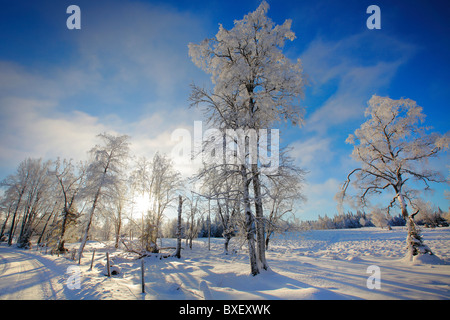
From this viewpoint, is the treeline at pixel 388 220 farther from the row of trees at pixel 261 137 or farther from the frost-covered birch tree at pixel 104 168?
the frost-covered birch tree at pixel 104 168

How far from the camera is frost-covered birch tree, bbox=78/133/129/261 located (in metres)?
15.8

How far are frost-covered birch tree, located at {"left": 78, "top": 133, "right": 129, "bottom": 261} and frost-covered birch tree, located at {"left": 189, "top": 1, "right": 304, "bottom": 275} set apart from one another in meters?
12.9

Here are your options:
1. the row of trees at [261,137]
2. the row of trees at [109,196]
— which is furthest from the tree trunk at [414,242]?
the row of trees at [109,196]

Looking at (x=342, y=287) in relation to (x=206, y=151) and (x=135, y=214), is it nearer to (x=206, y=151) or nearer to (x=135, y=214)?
(x=206, y=151)

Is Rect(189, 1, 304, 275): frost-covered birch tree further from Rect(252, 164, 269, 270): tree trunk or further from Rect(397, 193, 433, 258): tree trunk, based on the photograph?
Rect(397, 193, 433, 258): tree trunk

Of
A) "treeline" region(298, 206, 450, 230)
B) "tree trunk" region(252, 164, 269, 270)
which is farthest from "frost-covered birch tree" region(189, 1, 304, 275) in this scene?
"treeline" region(298, 206, 450, 230)

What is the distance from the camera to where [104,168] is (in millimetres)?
16594

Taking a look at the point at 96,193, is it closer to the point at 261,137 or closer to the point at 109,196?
the point at 109,196

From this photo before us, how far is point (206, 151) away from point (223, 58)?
5131mm

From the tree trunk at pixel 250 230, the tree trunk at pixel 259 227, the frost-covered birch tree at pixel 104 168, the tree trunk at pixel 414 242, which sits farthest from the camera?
the frost-covered birch tree at pixel 104 168

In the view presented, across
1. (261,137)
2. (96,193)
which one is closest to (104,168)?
(96,193)

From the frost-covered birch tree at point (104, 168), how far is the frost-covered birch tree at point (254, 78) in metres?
12.9

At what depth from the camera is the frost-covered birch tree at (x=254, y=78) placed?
313 inches
